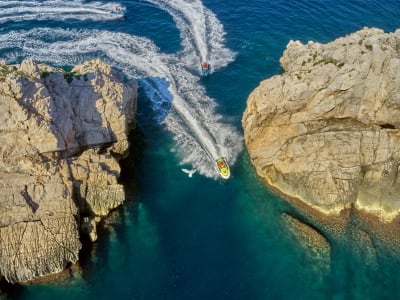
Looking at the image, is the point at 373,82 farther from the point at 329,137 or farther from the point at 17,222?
the point at 17,222

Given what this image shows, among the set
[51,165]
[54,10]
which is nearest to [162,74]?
[51,165]

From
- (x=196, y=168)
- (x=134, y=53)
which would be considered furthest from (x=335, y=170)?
(x=134, y=53)

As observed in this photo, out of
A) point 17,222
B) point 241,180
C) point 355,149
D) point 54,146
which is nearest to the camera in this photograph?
point 17,222

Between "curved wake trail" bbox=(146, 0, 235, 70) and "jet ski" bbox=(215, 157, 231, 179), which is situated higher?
"curved wake trail" bbox=(146, 0, 235, 70)

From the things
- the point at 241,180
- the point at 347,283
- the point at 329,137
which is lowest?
the point at 347,283

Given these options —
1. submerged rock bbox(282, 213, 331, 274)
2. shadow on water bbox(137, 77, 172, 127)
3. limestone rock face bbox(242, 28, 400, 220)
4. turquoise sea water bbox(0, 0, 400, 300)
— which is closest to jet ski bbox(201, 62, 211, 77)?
turquoise sea water bbox(0, 0, 400, 300)

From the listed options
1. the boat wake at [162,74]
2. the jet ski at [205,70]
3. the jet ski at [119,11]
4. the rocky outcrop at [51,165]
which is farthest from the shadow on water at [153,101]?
the jet ski at [119,11]

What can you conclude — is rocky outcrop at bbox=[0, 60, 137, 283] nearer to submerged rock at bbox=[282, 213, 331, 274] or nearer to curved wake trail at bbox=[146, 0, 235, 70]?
submerged rock at bbox=[282, 213, 331, 274]
